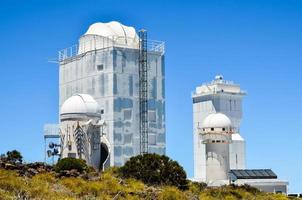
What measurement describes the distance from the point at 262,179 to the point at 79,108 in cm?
2686

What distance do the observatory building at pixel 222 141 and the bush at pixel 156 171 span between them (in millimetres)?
31703

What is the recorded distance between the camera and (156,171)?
42.9 meters

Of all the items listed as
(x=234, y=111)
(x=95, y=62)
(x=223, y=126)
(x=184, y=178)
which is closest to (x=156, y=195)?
(x=184, y=178)

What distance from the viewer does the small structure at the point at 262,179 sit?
7772 cm

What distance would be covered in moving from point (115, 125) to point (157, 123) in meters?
7.21

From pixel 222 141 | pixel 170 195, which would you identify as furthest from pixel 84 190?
pixel 222 141

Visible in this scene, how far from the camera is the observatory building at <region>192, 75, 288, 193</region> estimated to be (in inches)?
3120

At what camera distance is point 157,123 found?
9469 cm

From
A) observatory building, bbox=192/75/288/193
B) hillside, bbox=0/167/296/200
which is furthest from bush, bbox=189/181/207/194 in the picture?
observatory building, bbox=192/75/288/193

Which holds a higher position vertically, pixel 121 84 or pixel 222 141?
pixel 121 84

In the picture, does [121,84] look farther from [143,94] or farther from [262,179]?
[262,179]

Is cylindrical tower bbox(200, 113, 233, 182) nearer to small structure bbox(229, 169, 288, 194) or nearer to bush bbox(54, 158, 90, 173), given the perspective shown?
small structure bbox(229, 169, 288, 194)

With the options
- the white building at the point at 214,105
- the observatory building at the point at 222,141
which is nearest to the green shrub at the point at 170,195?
the observatory building at the point at 222,141

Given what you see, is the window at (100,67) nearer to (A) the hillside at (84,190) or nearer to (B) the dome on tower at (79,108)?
(B) the dome on tower at (79,108)
